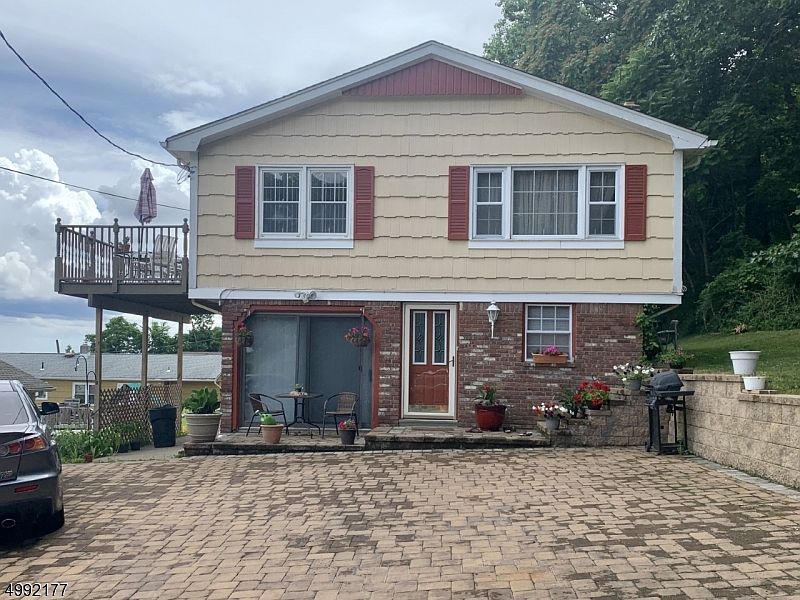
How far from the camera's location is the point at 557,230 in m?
12.9

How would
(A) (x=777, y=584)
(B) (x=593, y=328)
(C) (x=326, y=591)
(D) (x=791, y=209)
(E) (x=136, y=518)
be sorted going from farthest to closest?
(D) (x=791, y=209)
(B) (x=593, y=328)
(E) (x=136, y=518)
(C) (x=326, y=591)
(A) (x=777, y=584)

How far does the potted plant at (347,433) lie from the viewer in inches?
464

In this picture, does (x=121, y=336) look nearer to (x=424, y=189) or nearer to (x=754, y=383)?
(x=424, y=189)

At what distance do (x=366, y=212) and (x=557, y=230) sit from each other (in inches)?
127

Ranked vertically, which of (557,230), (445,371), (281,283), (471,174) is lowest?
(445,371)

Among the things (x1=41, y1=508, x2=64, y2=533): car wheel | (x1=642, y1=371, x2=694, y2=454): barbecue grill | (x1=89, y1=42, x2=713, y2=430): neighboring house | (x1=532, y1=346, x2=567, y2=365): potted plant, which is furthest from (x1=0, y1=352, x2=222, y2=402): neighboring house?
(x1=41, y1=508, x2=64, y2=533): car wheel

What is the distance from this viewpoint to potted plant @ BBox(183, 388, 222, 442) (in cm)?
1293

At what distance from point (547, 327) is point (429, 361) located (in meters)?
2.07

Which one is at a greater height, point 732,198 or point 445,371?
point 732,198

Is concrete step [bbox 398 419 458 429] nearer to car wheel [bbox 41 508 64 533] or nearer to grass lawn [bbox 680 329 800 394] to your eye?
grass lawn [bbox 680 329 800 394]

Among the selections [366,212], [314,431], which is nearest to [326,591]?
[314,431]

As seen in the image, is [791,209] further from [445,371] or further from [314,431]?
[314,431]

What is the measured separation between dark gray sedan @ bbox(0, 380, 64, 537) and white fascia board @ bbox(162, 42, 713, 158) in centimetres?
698

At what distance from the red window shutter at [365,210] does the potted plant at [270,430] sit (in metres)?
3.39
